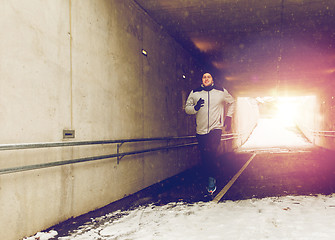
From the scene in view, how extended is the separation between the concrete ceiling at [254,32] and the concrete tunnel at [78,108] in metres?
0.57

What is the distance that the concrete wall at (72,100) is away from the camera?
11.6 ft

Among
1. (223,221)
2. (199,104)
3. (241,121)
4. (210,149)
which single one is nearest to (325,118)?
(241,121)

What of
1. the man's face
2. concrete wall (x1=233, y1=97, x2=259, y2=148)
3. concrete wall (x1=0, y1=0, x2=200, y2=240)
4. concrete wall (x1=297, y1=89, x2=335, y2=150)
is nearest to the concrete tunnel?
concrete wall (x1=0, y1=0, x2=200, y2=240)

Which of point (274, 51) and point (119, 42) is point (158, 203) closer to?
point (119, 42)

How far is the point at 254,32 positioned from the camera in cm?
945

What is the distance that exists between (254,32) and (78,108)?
6498 millimetres

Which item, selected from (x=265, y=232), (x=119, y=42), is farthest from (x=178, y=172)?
(x=265, y=232)

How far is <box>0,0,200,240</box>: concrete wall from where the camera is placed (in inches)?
139

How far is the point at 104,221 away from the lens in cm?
442

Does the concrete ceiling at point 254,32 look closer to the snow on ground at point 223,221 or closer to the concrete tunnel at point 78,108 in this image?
the concrete tunnel at point 78,108

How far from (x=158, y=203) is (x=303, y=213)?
2259mm

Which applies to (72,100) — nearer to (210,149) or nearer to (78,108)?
(78,108)

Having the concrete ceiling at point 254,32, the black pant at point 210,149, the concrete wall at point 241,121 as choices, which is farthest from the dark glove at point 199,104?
the concrete wall at point 241,121

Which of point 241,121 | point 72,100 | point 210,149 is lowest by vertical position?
point 210,149
